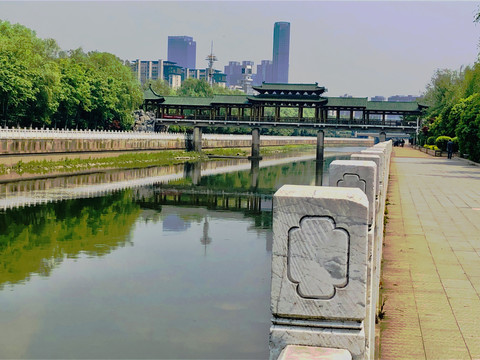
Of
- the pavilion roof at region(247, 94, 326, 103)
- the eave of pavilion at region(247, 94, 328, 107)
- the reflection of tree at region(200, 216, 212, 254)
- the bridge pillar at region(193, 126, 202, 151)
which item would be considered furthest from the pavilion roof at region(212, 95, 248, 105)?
the reflection of tree at region(200, 216, 212, 254)

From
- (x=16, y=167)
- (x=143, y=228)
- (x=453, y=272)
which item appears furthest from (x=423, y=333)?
(x=16, y=167)

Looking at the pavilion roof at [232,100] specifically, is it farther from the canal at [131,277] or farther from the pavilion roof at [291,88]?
the canal at [131,277]

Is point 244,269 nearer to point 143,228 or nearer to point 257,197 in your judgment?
point 143,228

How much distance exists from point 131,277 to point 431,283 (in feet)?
28.9

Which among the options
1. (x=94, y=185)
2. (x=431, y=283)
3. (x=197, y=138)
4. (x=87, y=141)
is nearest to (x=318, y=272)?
(x=431, y=283)

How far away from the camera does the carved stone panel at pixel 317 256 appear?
9.34ft

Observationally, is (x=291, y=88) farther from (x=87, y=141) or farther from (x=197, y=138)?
(x=87, y=141)

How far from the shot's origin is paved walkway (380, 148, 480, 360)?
5.11 m

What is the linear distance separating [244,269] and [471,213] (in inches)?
223

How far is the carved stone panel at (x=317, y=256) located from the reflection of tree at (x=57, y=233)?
1232cm

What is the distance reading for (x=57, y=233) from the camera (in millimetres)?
20062

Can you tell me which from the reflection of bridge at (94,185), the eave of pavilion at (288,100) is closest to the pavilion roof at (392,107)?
the eave of pavilion at (288,100)

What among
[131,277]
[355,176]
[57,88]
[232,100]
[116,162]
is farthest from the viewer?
[232,100]

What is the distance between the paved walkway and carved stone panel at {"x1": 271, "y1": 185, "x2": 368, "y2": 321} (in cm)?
212
